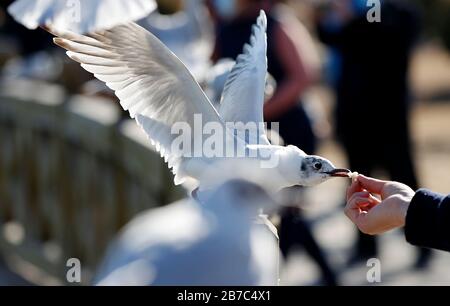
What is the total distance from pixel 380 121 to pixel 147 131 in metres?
4.63

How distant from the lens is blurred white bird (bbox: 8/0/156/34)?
9.99 ft

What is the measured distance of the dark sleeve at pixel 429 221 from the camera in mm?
2805

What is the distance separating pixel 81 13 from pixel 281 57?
3304 mm

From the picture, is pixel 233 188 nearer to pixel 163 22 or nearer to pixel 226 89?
pixel 226 89

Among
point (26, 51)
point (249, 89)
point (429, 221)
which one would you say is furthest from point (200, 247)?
point (26, 51)

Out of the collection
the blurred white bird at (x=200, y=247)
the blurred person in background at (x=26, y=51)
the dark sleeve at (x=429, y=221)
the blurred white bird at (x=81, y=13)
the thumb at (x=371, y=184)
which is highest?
the blurred person in background at (x=26, y=51)

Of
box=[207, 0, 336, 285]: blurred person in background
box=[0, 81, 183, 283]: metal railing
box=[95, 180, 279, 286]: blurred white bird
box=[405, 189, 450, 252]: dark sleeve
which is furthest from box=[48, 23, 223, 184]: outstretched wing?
box=[207, 0, 336, 285]: blurred person in background

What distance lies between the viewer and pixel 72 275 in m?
6.84

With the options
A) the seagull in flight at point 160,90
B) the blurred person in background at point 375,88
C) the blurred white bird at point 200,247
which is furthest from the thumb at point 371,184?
the blurred person in background at point 375,88

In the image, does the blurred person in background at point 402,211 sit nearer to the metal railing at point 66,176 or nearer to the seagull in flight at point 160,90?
the seagull in flight at point 160,90

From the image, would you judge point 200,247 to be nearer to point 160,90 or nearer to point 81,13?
point 81,13

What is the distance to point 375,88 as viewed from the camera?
316 inches

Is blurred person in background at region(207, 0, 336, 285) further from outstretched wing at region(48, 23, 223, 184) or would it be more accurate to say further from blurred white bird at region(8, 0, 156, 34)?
blurred white bird at region(8, 0, 156, 34)

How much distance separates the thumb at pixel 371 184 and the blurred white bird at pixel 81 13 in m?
0.69
